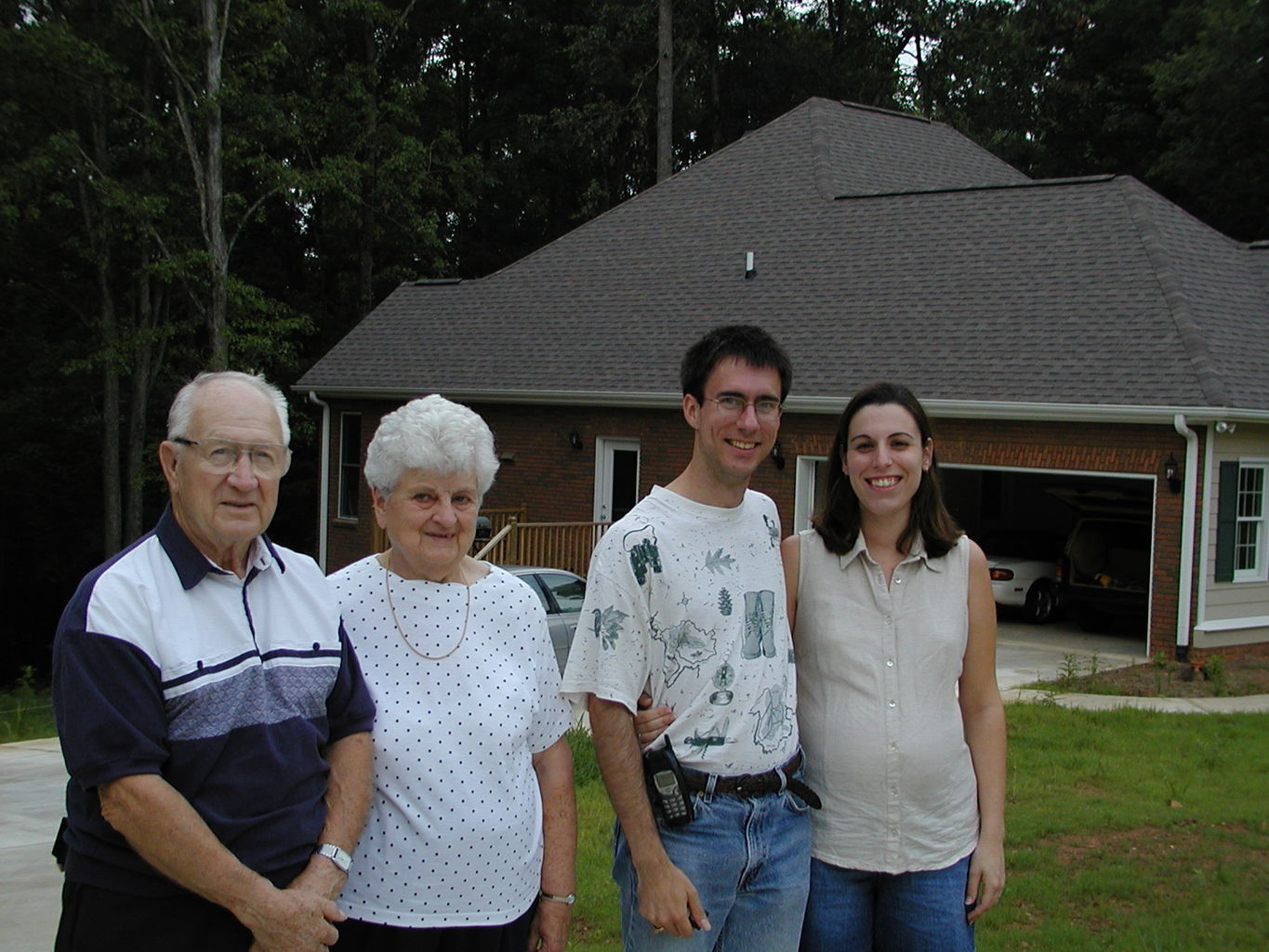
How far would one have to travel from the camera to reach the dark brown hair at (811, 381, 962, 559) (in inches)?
129

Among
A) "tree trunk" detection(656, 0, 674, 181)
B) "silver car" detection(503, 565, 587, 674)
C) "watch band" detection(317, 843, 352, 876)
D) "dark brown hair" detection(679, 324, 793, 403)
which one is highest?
"tree trunk" detection(656, 0, 674, 181)

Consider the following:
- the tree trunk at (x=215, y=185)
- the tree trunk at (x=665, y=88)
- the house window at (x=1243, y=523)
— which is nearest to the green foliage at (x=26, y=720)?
the tree trunk at (x=215, y=185)

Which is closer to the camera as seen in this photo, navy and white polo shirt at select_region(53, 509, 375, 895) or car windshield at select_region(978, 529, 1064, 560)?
navy and white polo shirt at select_region(53, 509, 375, 895)

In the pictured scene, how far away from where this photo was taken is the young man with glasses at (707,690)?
Result: 291 cm

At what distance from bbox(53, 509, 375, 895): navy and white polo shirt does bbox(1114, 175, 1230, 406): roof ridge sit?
12.1m

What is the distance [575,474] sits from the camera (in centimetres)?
1861

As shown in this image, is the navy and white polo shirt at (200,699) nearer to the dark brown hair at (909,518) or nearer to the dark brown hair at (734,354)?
the dark brown hair at (734,354)

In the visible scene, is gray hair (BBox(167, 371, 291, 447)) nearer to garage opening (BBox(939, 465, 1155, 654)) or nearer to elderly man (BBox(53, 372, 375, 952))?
elderly man (BBox(53, 372, 375, 952))

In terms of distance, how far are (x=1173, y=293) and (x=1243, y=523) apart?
259 centimetres

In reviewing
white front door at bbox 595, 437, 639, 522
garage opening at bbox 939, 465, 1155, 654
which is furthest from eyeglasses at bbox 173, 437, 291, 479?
white front door at bbox 595, 437, 639, 522

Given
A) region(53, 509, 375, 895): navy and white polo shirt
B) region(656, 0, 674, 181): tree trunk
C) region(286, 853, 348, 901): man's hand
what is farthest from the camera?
region(656, 0, 674, 181): tree trunk

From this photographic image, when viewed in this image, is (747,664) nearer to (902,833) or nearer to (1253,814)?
(902,833)

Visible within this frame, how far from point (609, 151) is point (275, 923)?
3190 centimetres

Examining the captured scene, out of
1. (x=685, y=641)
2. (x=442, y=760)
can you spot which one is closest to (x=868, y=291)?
(x=685, y=641)
